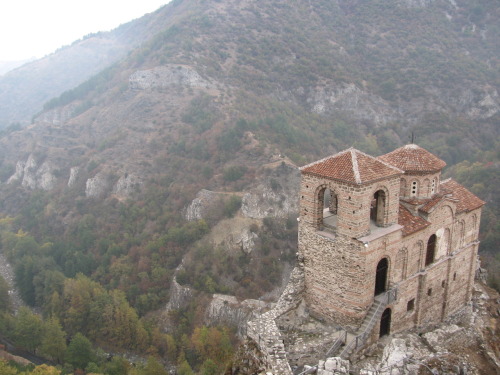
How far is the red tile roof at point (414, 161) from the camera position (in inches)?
762

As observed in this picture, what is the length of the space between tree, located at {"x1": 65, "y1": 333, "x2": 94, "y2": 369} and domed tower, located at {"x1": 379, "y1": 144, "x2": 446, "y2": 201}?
32535mm

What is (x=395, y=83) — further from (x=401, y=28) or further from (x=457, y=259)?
(x=457, y=259)

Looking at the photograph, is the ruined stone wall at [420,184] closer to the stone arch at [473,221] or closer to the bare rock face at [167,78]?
the stone arch at [473,221]

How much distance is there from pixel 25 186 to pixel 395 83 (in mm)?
76315

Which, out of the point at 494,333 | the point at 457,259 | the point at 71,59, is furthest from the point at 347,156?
the point at 71,59

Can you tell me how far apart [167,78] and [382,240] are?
71988 millimetres

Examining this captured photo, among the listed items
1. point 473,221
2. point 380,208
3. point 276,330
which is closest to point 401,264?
point 380,208

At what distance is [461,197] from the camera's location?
21.7 m

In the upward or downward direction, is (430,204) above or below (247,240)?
above

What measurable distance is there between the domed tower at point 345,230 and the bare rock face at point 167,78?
213 ft

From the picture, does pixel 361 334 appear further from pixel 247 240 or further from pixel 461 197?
pixel 247 240

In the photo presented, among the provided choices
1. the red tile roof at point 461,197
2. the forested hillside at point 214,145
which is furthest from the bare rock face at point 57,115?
the red tile roof at point 461,197

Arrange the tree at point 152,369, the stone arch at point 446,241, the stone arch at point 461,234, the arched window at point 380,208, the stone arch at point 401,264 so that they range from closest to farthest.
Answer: the arched window at point 380,208, the stone arch at point 401,264, the stone arch at point 446,241, the stone arch at point 461,234, the tree at point 152,369

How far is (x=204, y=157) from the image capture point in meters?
60.8
